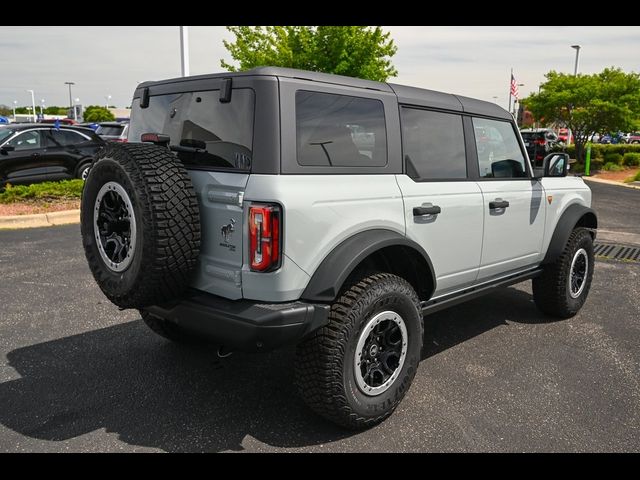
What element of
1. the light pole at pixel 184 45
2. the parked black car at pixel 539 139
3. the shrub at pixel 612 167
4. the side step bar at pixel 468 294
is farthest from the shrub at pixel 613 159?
the side step bar at pixel 468 294

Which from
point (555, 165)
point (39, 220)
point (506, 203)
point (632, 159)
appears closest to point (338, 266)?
point (506, 203)

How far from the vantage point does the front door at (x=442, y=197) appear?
11.4 feet

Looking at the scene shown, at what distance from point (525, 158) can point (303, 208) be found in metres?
2.62

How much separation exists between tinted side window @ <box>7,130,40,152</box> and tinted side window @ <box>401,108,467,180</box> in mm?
10744

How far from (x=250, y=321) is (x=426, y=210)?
140 centimetres

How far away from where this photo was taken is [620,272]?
682 centimetres

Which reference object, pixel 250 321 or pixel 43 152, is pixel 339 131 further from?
pixel 43 152

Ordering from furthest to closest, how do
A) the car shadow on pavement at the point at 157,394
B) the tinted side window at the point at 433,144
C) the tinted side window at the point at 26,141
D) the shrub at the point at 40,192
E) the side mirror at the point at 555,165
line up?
the tinted side window at the point at 26,141 < the shrub at the point at 40,192 < the side mirror at the point at 555,165 < the tinted side window at the point at 433,144 < the car shadow on pavement at the point at 157,394

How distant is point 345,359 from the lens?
9.66 feet

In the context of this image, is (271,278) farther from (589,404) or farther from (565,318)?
(565,318)

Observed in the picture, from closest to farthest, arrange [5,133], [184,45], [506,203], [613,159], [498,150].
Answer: [506,203] < [498,150] < [5,133] < [184,45] < [613,159]

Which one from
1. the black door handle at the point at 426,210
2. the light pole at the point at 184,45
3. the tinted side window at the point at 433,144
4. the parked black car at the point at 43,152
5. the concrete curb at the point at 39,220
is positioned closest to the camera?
the black door handle at the point at 426,210

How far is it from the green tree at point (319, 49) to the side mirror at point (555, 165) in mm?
12621

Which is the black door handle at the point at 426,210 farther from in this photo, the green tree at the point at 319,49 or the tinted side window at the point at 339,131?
the green tree at the point at 319,49
